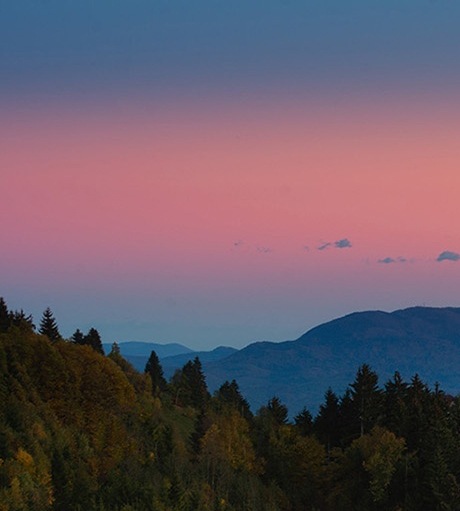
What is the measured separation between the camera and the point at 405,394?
140 metres

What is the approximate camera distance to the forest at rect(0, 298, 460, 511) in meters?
96.2

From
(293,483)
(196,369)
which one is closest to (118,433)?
(293,483)

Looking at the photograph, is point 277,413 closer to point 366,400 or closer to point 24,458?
point 366,400

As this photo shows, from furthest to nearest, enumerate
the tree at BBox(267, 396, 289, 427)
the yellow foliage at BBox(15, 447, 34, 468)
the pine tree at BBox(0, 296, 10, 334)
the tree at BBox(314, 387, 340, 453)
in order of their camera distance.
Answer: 1. the tree at BBox(267, 396, 289, 427)
2. the tree at BBox(314, 387, 340, 453)
3. the pine tree at BBox(0, 296, 10, 334)
4. the yellow foliage at BBox(15, 447, 34, 468)

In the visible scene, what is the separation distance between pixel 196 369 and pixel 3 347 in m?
85.1

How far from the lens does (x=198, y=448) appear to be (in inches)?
5118

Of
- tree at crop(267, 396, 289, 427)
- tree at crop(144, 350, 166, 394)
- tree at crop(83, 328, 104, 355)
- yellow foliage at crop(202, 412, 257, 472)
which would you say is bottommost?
yellow foliage at crop(202, 412, 257, 472)

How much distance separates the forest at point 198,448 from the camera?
96188 millimetres

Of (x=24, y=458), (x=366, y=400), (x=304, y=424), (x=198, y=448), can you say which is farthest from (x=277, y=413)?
(x=24, y=458)

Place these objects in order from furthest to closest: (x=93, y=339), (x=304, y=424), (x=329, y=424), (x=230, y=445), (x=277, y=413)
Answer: (x=93, y=339) → (x=277, y=413) → (x=304, y=424) → (x=329, y=424) → (x=230, y=445)

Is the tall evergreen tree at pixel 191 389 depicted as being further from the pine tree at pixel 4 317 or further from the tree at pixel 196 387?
the pine tree at pixel 4 317

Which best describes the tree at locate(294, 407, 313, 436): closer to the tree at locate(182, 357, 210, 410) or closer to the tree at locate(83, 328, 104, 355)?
the tree at locate(182, 357, 210, 410)

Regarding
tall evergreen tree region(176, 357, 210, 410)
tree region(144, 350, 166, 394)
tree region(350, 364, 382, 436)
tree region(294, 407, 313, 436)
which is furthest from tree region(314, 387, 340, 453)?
tree region(144, 350, 166, 394)

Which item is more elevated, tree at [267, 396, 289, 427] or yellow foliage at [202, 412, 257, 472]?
tree at [267, 396, 289, 427]
